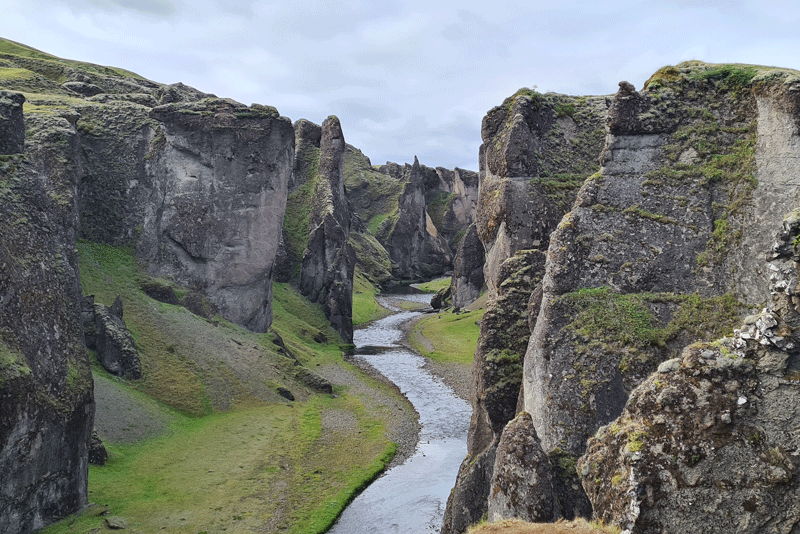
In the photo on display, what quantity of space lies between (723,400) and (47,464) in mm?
26097

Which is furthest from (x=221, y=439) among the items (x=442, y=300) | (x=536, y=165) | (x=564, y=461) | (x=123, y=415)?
(x=442, y=300)

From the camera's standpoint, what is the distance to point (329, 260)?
270 feet

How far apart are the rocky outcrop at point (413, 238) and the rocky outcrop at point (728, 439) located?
462 ft

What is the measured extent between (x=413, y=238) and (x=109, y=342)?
12008 centimetres

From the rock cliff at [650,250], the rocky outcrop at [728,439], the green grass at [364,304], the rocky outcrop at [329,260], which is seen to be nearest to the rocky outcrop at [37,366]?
the rock cliff at [650,250]

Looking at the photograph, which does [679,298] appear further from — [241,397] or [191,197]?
[191,197]

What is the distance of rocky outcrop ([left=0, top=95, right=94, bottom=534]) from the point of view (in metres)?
23.2

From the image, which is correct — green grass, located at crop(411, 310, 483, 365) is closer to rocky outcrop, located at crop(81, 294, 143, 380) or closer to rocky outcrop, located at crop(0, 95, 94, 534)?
rocky outcrop, located at crop(81, 294, 143, 380)

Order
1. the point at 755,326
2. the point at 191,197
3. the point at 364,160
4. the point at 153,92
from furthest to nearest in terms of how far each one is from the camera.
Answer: the point at 364,160, the point at 153,92, the point at 191,197, the point at 755,326

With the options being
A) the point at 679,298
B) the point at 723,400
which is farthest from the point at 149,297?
the point at 723,400

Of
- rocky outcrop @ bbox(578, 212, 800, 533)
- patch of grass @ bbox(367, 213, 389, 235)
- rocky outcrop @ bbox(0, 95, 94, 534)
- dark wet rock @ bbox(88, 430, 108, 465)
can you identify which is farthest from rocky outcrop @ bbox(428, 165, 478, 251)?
rocky outcrop @ bbox(578, 212, 800, 533)

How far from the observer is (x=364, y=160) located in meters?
180

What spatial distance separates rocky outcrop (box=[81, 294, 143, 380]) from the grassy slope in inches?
50.8

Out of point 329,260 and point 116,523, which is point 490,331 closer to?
point 116,523
